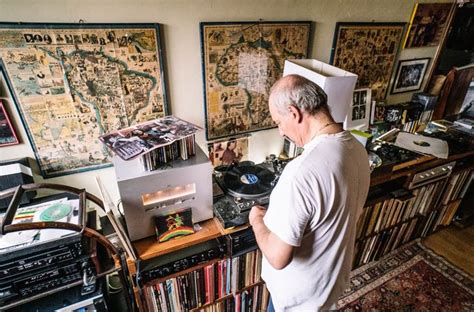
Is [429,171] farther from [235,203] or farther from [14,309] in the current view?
[14,309]

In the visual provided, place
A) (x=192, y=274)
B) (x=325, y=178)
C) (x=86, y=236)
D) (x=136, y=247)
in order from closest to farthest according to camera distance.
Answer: (x=325, y=178) → (x=86, y=236) → (x=136, y=247) → (x=192, y=274)

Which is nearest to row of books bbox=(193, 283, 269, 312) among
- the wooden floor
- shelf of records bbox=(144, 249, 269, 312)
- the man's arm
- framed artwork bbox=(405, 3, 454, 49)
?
shelf of records bbox=(144, 249, 269, 312)

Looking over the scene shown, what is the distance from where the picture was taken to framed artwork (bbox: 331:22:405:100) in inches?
67.9

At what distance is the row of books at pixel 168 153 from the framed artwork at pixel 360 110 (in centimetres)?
118

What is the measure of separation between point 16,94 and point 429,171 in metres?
2.37

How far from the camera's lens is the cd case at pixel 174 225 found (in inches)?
43.5

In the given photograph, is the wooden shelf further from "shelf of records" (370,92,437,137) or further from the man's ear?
"shelf of records" (370,92,437,137)

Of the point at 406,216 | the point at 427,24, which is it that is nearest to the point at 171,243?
the point at 406,216

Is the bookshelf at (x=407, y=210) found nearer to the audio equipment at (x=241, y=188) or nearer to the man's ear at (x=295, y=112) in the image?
the audio equipment at (x=241, y=188)

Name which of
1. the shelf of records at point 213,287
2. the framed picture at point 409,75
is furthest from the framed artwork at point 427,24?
the shelf of records at point 213,287

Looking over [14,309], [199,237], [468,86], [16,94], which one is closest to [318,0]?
[199,237]

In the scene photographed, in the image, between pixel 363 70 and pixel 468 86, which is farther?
pixel 468 86

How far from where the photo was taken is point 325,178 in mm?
759

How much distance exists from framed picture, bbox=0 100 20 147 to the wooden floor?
2956 millimetres
